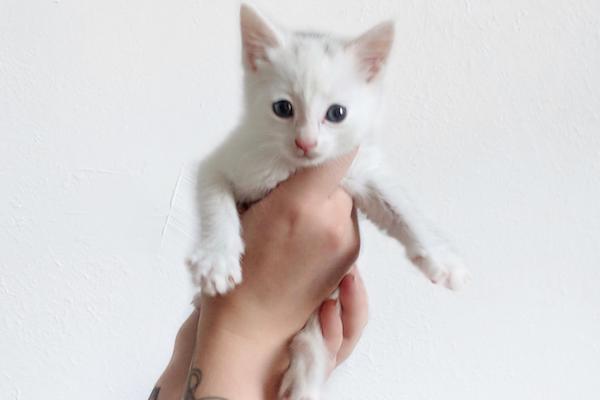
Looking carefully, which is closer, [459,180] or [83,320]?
[459,180]

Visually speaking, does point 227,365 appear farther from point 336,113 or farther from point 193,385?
point 336,113

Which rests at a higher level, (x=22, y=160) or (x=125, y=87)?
(x=125, y=87)

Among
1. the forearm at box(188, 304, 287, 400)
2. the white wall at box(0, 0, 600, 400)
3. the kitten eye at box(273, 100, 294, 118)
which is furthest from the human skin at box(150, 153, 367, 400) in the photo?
the white wall at box(0, 0, 600, 400)

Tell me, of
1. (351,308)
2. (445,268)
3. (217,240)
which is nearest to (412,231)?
(445,268)

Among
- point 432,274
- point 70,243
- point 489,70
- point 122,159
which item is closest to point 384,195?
point 432,274

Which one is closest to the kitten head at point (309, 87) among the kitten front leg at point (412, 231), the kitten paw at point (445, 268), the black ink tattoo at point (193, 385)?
the kitten front leg at point (412, 231)

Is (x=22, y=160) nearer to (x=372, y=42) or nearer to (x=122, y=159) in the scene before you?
(x=122, y=159)
